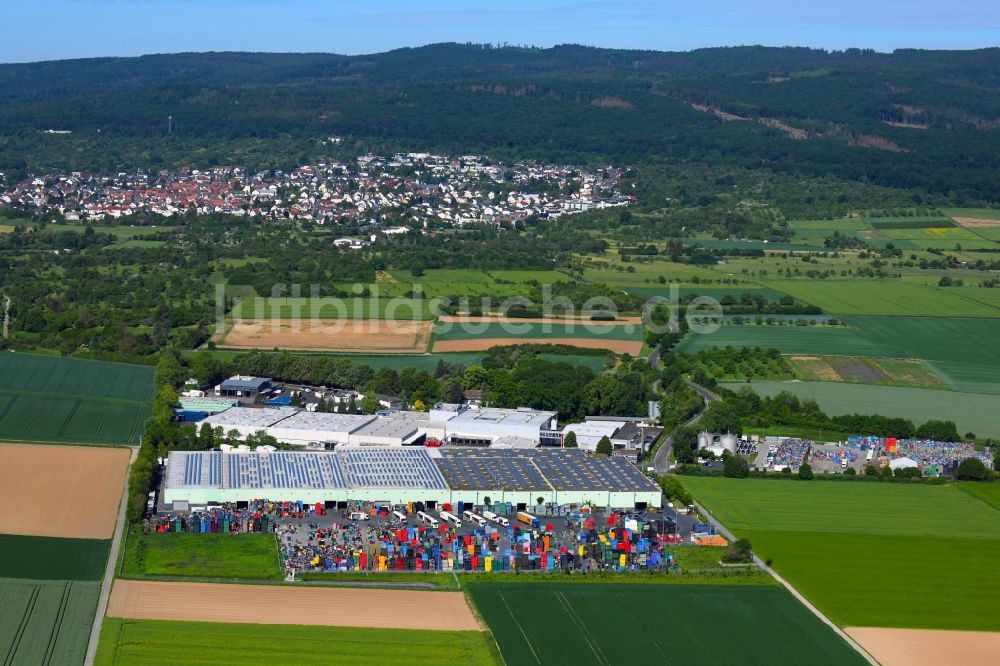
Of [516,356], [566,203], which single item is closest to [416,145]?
[566,203]

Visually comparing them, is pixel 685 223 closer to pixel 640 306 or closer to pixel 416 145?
pixel 640 306

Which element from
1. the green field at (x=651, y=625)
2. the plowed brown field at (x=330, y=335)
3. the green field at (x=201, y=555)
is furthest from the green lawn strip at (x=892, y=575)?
the plowed brown field at (x=330, y=335)

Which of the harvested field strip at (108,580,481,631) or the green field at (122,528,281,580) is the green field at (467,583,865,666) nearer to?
the harvested field strip at (108,580,481,631)

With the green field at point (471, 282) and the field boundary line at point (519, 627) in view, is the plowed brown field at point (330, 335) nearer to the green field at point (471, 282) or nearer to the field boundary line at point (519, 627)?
the green field at point (471, 282)

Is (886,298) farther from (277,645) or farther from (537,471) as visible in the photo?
(277,645)

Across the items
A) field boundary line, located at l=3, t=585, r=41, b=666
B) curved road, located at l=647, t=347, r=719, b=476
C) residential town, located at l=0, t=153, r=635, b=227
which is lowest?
residential town, located at l=0, t=153, r=635, b=227

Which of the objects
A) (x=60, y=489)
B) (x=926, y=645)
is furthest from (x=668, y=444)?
(x=926, y=645)

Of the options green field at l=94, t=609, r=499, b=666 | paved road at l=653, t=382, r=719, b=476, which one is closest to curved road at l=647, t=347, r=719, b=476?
paved road at l=653, t=382, r=719, b=476
